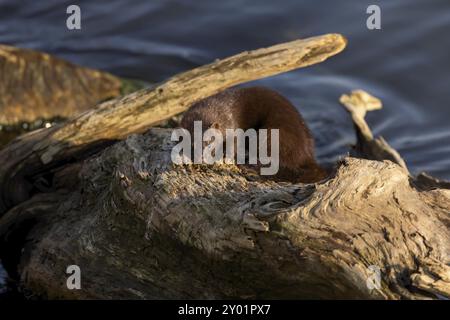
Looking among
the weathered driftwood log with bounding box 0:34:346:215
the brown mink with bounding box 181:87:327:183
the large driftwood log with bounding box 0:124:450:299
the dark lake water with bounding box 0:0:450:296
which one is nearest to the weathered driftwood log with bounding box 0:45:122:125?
the dark lake water with bounding box 0:0:450:296

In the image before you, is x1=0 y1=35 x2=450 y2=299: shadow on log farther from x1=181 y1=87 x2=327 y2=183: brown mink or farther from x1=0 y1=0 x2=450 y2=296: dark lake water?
x1=0 y1=0 x2=450 y2=296: dark lake water

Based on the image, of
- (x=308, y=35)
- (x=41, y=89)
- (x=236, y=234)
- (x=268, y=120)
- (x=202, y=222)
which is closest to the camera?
(x=236, y=234)

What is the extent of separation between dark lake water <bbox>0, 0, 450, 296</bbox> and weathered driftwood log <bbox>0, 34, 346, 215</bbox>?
2.43 meters

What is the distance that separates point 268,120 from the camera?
5.83 m

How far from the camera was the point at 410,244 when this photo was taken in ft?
14.1

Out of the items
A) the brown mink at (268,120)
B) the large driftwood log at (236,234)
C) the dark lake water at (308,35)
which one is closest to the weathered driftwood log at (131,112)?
the brown mink at (268,120)

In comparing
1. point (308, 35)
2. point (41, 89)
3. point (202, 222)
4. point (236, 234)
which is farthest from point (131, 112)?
point (308, 35)

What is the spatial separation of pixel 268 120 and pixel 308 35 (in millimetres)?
4322

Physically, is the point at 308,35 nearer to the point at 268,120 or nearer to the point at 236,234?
the point at 268,120

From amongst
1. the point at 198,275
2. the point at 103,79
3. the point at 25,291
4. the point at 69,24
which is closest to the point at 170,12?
the point at 69,24

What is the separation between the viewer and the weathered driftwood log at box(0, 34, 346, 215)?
586cm

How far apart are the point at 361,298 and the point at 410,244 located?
1.24 feet

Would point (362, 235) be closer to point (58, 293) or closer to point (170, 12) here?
point (58, 293)

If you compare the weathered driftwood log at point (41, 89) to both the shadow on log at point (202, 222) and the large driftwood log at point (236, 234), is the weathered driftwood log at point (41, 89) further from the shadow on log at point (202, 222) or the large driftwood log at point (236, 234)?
the large driftwood log at point (236, 234)
